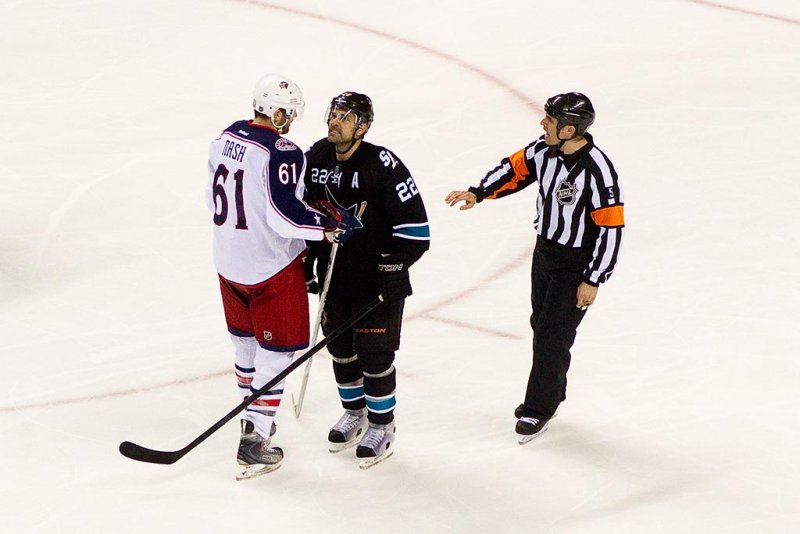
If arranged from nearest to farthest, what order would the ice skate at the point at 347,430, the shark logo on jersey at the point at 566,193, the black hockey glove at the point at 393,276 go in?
the black hockey glove at the point at 393,276 → the shark logo on jersey at the point at 566,193 → the ice skate at the point at 347,430

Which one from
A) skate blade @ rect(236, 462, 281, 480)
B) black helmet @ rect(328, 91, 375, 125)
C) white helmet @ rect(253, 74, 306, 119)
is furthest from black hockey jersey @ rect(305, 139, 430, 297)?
skate blade @ rect(236, 462, 281, 480)

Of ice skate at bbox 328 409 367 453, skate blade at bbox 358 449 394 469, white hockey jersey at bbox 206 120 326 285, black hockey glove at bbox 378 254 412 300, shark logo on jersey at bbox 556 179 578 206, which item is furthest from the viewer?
ice skate at bbox 328 409 367 453

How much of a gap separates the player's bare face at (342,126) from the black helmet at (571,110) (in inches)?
24.9

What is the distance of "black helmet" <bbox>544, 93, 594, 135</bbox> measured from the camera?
3766 mm

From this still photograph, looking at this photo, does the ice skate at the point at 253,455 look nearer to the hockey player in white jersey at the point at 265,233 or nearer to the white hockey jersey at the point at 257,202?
the hockey player in white jersey at the point at 265,233

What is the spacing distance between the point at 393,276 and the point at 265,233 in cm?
43

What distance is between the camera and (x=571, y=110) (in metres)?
3.77

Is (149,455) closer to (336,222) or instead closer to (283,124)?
(336,222)

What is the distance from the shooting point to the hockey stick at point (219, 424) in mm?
3744

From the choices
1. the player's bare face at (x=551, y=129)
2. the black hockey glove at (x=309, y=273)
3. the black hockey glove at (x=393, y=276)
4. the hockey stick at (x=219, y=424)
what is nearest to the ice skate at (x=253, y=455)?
the hockey stick at (x=219, y=424)

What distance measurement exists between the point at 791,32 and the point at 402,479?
558 cm

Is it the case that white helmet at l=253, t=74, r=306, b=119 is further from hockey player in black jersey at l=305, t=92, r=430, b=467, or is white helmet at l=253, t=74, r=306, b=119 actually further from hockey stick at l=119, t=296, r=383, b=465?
hockey stick at l=119, t=296, r=383, b=465

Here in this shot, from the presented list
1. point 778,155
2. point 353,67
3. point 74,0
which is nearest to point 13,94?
point 74,0

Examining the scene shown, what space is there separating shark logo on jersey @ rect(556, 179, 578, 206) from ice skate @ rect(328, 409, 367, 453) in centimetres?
104
